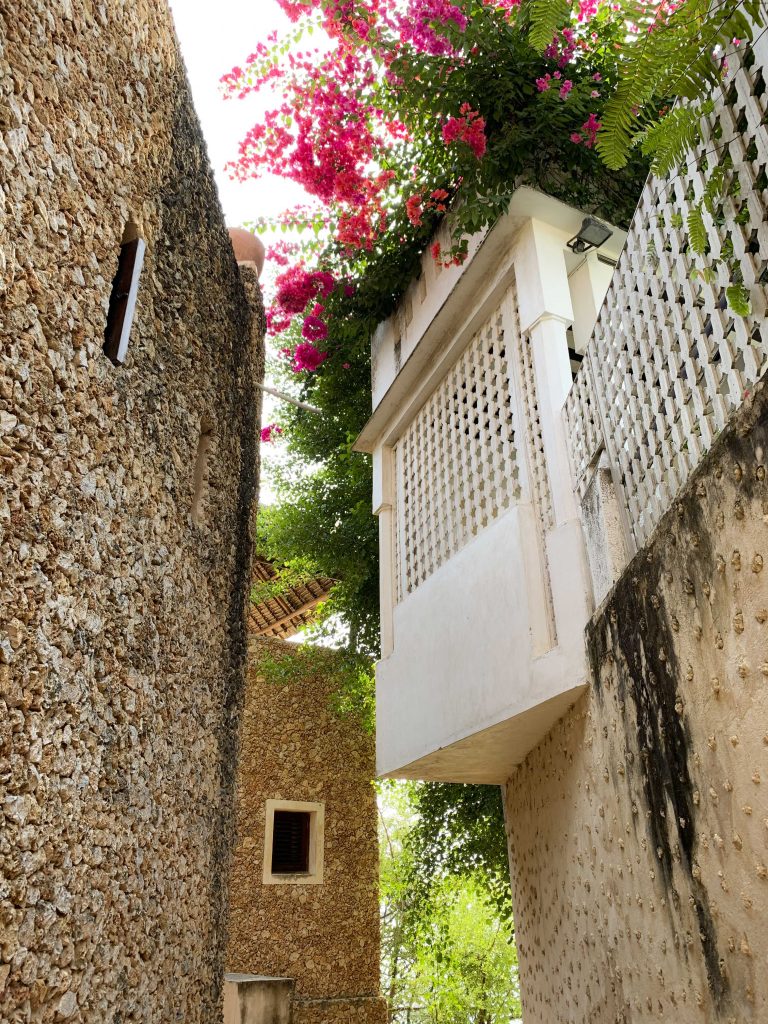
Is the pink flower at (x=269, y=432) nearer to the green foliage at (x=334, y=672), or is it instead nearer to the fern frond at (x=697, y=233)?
the green foliage at (x=334, y=672)

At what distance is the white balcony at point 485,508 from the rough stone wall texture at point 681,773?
1.65 ft

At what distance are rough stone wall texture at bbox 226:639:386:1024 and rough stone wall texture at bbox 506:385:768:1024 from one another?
205 inches

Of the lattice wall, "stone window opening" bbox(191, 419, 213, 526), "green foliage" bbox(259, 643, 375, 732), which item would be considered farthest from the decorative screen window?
the lattice wall

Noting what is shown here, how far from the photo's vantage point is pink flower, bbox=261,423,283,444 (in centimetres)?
770

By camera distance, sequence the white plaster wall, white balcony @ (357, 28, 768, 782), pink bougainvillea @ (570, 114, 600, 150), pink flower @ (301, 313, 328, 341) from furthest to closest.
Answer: pink flower @ (301, 313, 328, 341) → pink bougainvillea @ (570, 114, 600, 150) → the white plaster wall → white balcony @ (357, 28, 768, 782)

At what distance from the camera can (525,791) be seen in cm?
473

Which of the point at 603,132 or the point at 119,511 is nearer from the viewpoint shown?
the point at 603,132

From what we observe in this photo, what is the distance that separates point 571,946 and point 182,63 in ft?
16.0

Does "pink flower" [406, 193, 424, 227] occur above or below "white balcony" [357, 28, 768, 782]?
above

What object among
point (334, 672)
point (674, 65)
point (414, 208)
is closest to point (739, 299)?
point (674, 65)

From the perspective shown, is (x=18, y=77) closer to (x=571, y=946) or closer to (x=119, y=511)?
(x=119, y=511)

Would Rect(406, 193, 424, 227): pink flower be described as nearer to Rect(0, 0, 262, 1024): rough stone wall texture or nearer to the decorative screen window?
Rect(0, 0, 262, 1024): rough stone wall texture

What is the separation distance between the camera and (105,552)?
106 inches

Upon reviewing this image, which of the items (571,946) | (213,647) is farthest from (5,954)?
(571,946)
